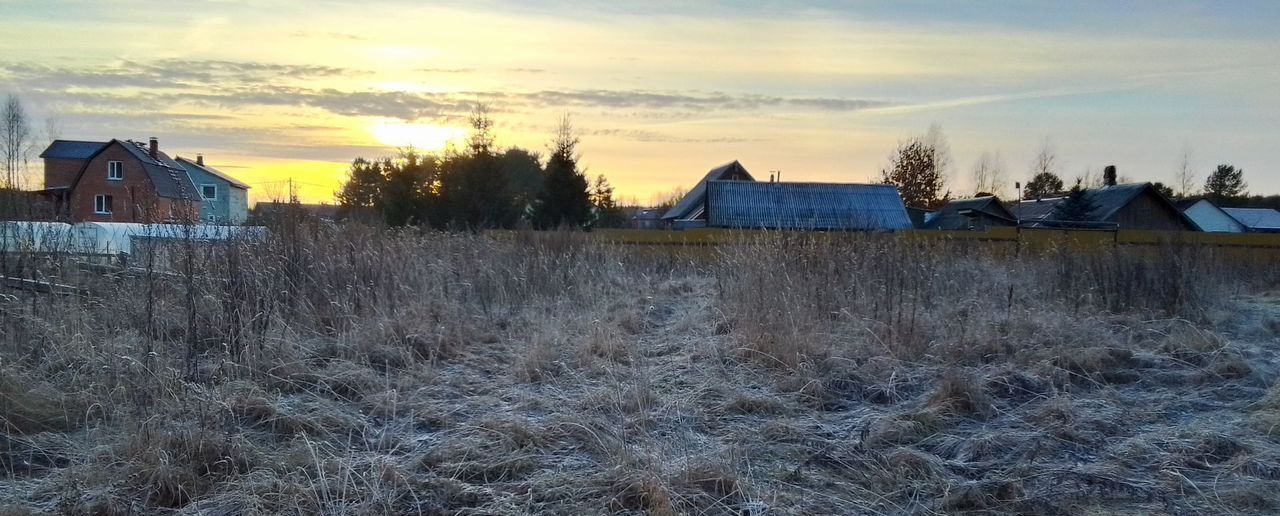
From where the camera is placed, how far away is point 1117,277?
8719 mm

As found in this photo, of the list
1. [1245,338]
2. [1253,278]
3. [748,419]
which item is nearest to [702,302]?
[748,419]

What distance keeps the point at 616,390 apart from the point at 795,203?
23451 mm

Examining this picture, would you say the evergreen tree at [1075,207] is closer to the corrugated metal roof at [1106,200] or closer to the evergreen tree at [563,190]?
the corrugated metal roof at [1106,200]

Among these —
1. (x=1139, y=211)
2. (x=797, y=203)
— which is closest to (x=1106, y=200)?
(x=1139, y=211)

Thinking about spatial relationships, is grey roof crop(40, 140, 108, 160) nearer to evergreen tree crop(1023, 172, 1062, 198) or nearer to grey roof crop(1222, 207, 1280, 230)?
evergreen tree crop(1023, 172, 1062, 198)

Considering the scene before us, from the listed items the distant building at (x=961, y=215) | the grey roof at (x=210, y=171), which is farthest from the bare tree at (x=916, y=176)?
the grey roof at (x=210, y=171)

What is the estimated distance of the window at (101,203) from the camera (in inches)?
1351

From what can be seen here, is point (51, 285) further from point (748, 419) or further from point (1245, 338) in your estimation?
point (1245, 338)

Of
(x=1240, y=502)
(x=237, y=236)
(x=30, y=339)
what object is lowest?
(x=1240, y=502)

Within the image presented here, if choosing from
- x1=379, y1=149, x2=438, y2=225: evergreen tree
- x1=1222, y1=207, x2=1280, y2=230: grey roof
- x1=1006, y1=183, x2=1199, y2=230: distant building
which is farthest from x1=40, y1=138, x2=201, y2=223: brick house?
x1=1222, y1=207, x2=1280, y2=230: grey roof

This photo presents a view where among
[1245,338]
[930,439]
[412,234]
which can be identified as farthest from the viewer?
[412,234]

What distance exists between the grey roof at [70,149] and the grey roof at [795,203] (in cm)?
3441

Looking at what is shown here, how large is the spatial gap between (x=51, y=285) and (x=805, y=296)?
6183 mm

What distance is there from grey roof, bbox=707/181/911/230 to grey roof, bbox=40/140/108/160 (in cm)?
3441
